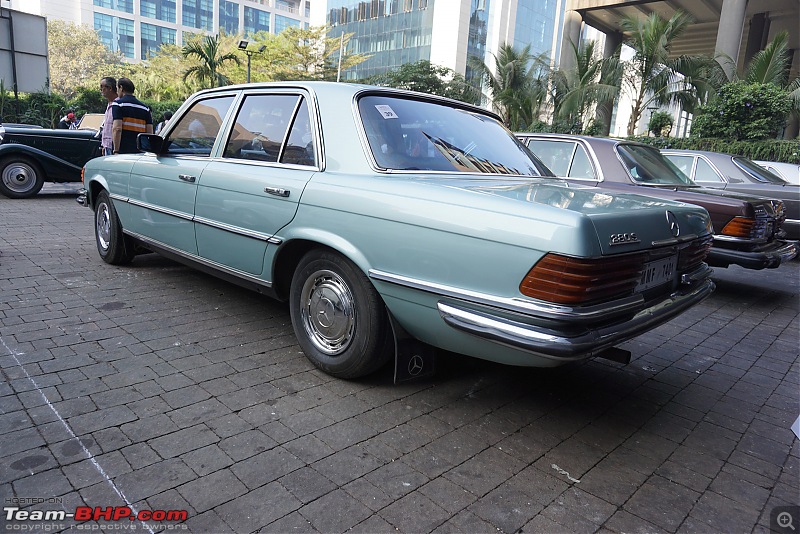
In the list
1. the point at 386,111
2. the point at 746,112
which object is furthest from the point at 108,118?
the point at 746,112

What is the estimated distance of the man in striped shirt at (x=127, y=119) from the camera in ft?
22.4

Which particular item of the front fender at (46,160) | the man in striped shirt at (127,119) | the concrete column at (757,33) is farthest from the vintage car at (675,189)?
the concrete column at (757,33)

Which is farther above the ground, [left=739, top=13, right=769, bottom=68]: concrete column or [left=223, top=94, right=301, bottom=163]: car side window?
[left=739, top=13, right=769, bottom=68]: concrete column

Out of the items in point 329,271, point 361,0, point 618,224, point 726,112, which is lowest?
point 329,271

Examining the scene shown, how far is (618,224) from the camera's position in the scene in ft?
8.11

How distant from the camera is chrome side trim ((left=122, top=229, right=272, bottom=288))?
371 centimetres

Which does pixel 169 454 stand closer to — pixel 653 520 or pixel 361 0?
pixel 653 520

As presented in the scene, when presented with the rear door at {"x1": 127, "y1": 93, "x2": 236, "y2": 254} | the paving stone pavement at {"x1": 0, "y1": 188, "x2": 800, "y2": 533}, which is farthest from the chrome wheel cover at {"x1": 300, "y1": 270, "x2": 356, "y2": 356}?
the rear door at {"x1": 127, "y1": 93, "x2": 236, "y2": 254}

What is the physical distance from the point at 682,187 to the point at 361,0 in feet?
255

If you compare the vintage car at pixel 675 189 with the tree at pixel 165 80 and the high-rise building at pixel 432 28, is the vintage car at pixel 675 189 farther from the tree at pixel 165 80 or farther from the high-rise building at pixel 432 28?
the high-rise building at pixel 432 28

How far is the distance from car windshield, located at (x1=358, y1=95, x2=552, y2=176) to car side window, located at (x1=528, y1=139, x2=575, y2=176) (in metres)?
3.12

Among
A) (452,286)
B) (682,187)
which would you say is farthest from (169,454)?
(682,187)

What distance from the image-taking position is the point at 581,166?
6.73 meters
